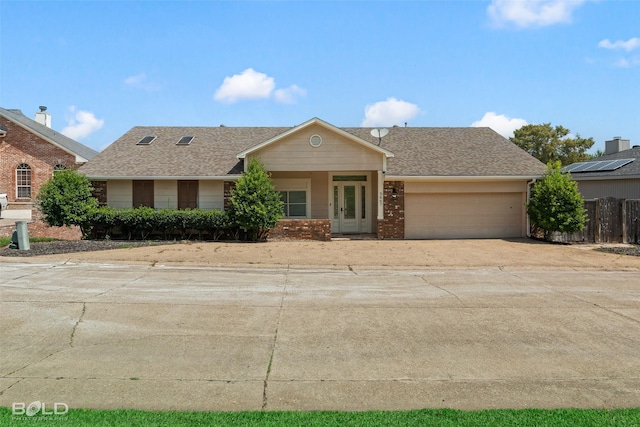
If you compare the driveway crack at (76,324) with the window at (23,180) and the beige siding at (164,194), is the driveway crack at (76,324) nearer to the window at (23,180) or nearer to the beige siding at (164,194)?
the beige siding at (164,194)

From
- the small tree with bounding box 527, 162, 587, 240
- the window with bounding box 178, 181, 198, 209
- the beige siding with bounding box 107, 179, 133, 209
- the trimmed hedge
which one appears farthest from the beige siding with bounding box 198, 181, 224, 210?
the small tree with bounding box 527, 162, 587, 240

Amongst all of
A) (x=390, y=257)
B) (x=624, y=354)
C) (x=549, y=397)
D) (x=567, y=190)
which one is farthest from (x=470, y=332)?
(x=567, y=190)

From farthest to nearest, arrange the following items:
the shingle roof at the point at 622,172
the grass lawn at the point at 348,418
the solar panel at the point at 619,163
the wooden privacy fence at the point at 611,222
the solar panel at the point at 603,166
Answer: the solar panel at the point at 603,166
the solar panel at the point at 619,163
the shingle roof at the point at 622,172
the wooden privacy fence at the point at 611,222
the grass lawn at the point at 348,418

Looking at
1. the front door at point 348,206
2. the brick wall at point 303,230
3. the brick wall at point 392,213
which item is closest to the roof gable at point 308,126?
the brick wall at point 392,213

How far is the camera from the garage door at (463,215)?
67.8ft

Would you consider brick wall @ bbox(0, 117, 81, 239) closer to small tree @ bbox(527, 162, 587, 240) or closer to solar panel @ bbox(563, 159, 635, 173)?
small tree @ bbox(527, 162, 587, 240)

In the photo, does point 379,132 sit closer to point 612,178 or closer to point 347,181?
point 347,181

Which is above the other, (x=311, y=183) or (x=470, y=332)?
(x=311, y=183)

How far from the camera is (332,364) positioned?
19.0ft

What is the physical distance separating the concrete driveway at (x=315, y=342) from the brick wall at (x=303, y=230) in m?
7.80

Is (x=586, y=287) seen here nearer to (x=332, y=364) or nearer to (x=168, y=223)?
(x=332, y=364)

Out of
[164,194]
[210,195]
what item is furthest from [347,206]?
[164,194]

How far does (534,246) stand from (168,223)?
13.3 metres

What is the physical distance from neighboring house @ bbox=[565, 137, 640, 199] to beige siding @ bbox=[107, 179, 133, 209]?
21.4 m
